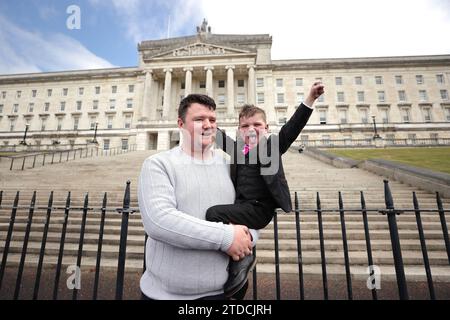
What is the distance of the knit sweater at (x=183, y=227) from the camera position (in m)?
1.35

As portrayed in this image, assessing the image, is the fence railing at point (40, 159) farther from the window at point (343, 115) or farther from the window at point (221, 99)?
the window at point (343, 115)

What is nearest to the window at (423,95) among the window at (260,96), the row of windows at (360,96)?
the row of windows at (360,96)

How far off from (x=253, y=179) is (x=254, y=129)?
0.60m

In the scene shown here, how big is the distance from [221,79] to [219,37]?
45.4 feet

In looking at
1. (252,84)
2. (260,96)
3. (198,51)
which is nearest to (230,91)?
(252,84)

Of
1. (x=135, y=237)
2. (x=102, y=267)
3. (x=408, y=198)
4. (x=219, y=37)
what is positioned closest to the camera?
(x=102, y=267)

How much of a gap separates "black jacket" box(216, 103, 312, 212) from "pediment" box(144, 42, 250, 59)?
42.0 metres

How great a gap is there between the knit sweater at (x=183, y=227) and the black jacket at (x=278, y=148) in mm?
289

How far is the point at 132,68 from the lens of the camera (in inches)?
1826

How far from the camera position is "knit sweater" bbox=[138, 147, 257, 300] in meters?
1.35

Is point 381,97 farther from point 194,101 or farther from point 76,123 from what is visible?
point 76,123

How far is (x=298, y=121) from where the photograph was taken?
6.75 feet
